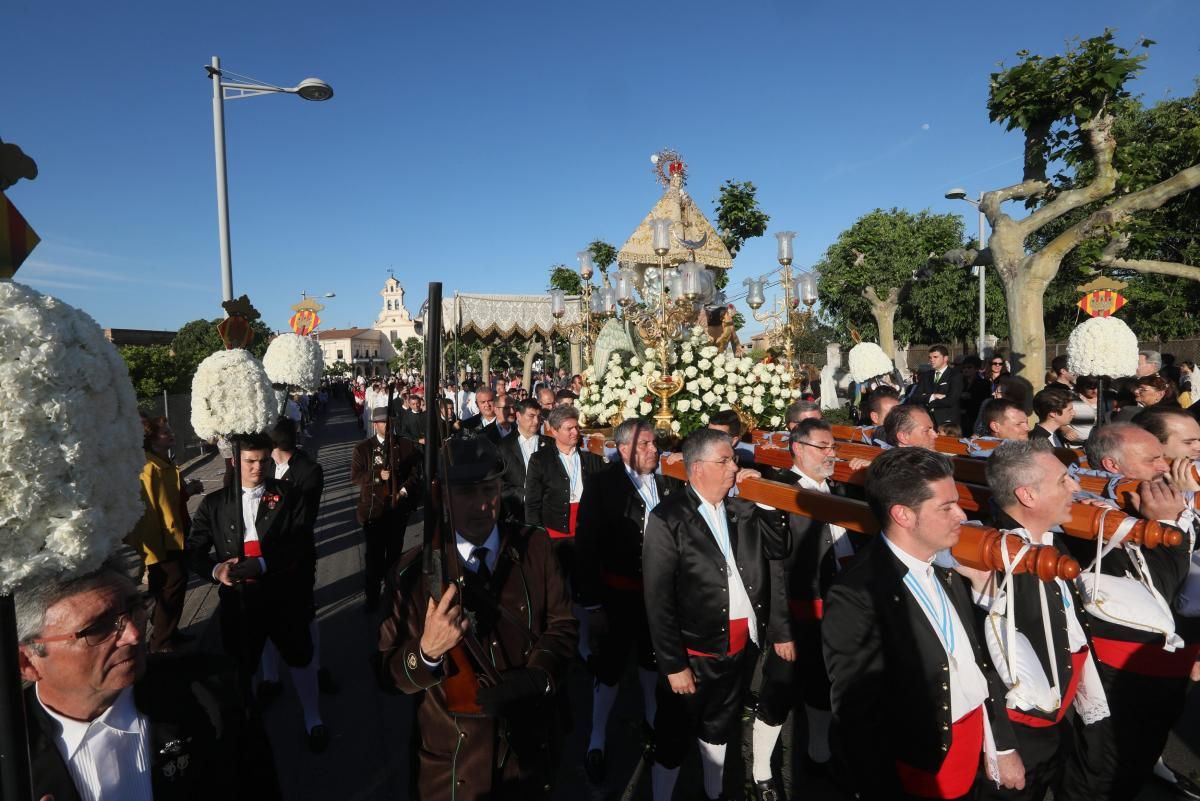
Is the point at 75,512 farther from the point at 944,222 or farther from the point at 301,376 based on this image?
the point at 944,222

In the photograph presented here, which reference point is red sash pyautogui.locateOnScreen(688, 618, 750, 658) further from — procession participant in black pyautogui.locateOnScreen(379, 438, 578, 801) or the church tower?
the church tower

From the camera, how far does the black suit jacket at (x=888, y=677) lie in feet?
7.27

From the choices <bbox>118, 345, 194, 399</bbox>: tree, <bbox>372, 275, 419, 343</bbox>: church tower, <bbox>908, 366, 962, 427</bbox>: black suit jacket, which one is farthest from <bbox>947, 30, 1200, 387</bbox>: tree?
<bbox>372, 275, 419, 343</bbox>: church tower

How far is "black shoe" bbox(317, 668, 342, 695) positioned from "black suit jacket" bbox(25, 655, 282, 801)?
317cm

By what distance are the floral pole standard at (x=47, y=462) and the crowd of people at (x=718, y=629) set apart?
451mm

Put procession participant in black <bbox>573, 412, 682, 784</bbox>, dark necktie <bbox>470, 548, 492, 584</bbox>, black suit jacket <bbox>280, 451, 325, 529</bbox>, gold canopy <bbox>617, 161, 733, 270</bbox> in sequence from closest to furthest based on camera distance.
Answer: dark necktie <bbox>470, 548, 492, 584</bbox> → procession participant in black <bbox>573, 412, 682, 784</bbox> → black suit jacket <bbox>280, 451, 325, 529</bbox> → gold canopy <bbox>617, 161, 733, 270</bbox>

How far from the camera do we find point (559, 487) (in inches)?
216

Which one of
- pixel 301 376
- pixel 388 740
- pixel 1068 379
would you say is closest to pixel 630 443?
pixel 388 740

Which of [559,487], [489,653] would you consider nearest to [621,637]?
[559,487]

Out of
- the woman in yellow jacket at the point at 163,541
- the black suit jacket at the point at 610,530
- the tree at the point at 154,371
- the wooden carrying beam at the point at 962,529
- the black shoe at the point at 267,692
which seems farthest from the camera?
the tree at the point at 154,371

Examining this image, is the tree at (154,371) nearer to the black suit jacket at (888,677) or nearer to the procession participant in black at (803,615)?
the procession participant in black at (803,615)

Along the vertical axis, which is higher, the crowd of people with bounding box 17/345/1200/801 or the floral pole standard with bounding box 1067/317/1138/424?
the floral pole standard with bounding box 1067/317/1138/424

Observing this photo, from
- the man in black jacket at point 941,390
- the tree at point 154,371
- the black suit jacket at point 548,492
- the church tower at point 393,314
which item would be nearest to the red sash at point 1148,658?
the black suit jacket at point 548,492

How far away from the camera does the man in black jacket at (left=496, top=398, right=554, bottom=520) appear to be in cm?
638
